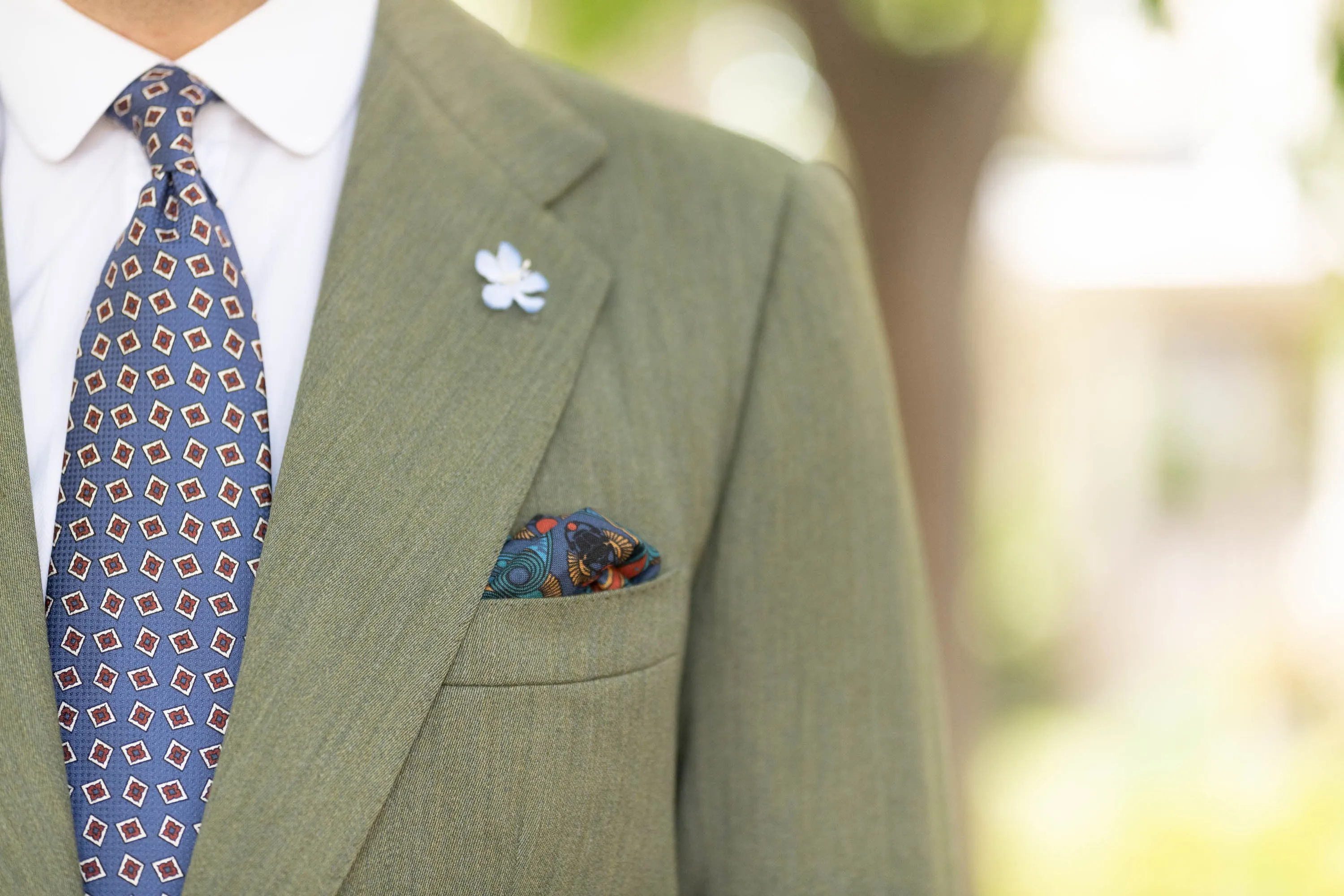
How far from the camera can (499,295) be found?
3.85 ft

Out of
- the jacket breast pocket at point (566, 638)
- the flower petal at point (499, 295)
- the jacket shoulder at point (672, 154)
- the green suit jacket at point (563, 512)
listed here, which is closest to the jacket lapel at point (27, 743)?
the green suit jacket at point (563, 512)

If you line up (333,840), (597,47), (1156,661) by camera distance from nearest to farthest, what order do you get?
(333,840)
(597,47)
(1156,661)

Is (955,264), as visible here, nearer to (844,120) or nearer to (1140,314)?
(844,120)

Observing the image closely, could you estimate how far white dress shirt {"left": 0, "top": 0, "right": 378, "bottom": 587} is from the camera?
112cm

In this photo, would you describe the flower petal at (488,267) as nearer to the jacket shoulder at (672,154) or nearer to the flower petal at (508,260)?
the flower petal at (508,260)

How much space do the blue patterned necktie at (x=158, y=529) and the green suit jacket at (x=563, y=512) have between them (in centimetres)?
4

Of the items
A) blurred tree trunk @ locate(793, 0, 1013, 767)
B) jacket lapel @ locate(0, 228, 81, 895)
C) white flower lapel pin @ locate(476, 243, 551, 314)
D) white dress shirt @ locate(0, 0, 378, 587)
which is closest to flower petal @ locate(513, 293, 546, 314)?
white flower lapel pin @ locate(476, 243, 551, 314)

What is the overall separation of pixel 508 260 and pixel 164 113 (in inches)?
13.4

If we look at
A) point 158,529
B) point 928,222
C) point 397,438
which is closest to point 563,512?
point 397,438

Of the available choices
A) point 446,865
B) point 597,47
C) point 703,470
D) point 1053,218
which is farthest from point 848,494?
point 1053,218

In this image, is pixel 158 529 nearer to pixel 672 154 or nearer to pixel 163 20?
pixel 163 20

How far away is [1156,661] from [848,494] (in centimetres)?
588

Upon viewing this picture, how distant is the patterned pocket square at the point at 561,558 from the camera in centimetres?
108

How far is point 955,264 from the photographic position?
10.7 ft
